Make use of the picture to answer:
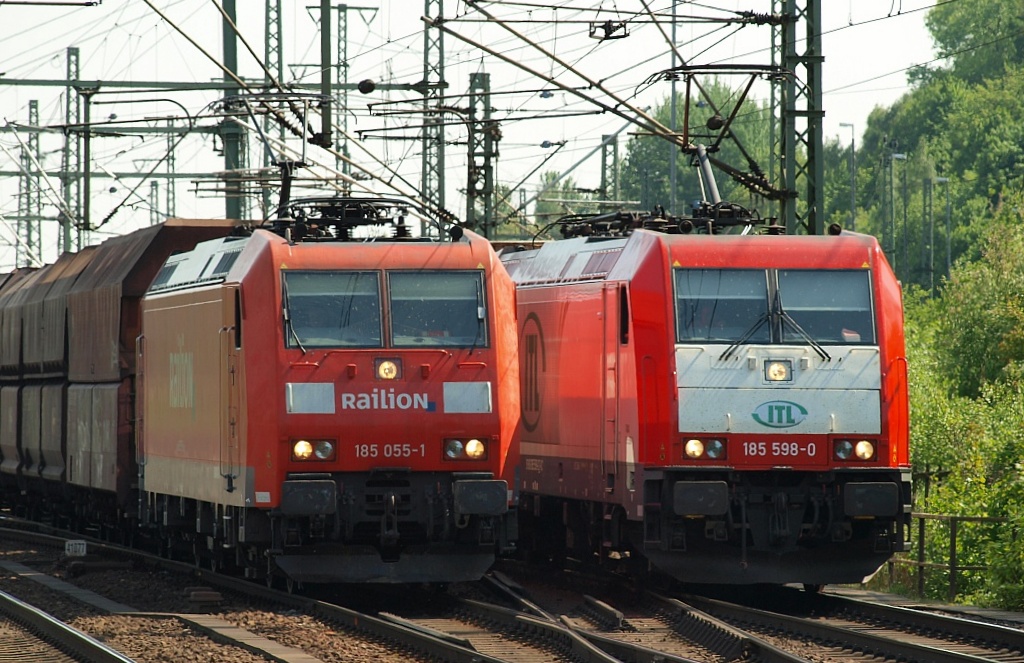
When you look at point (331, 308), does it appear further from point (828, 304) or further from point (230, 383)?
point (828, 304)

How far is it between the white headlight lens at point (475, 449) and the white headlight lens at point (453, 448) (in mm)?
71

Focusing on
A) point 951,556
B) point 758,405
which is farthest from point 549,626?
point 951,556

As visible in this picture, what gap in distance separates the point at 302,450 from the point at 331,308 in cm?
130

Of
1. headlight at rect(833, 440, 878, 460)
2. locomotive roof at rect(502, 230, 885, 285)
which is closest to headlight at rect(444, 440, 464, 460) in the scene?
locomotive roof at rect(502, 230, 885, 285)

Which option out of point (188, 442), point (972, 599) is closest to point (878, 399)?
point (972, 599)

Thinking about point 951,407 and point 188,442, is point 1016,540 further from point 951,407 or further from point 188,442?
point 951,407

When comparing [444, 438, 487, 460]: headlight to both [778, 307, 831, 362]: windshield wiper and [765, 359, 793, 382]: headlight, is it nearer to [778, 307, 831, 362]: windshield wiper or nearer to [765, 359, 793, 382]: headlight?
[765, 359, 793, 382]: headlight

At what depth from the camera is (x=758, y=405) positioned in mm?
16422

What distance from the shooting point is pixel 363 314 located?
16.4 m

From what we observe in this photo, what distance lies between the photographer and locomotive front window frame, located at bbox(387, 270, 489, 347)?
54.1 ft

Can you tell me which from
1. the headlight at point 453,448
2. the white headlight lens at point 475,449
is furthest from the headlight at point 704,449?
the headlight at point 453,448

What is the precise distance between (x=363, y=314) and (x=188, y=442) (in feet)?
10.00

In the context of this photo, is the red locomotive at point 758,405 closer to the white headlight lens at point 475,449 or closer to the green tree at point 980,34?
the white headlight lens at point 475,449

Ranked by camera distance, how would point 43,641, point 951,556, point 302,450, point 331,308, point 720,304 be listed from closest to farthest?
point 43,641 < point 302,450 < point 331,308 < point 720,304 < point 951,556
